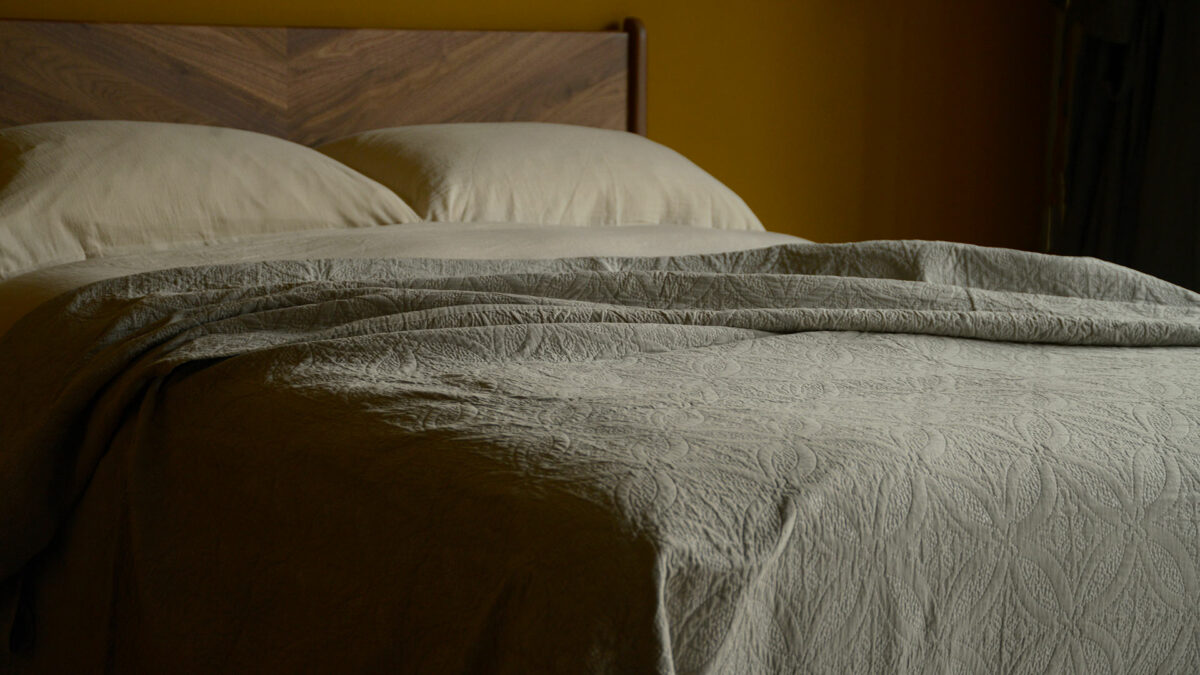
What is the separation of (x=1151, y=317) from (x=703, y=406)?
29.9 inches

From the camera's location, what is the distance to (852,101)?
3.22m

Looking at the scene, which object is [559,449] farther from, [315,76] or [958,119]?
[958,119]

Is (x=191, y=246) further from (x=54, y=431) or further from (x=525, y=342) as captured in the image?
(x=525, y=342)

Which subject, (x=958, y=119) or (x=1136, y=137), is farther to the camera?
(x=958, y=119)

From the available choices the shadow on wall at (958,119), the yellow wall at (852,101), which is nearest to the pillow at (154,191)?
the yellow wall at (852,101)

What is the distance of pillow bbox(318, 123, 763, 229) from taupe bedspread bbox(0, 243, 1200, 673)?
81cm

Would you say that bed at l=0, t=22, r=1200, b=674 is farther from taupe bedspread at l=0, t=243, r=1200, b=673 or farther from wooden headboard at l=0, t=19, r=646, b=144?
wooden headboard at l=0, t=19, r=646, b=144

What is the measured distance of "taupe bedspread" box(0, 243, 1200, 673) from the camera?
0.66m

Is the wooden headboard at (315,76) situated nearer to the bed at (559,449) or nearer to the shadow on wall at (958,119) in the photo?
the bed at (559,449)

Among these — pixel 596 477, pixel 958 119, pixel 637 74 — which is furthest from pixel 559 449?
pixel 958 119

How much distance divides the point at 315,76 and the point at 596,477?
1964 millimetres

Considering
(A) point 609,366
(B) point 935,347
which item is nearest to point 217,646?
(A) point 609,366

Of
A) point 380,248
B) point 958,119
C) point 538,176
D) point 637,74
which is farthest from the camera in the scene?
point 958,119

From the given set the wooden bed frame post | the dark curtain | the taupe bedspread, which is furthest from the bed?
the dark curtain
